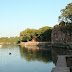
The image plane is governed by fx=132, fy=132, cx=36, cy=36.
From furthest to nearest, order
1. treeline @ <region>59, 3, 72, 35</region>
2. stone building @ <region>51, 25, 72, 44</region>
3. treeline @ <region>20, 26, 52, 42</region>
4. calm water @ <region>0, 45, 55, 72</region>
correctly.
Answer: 1. treeline @ <region>20, 26, 52, 42</region>
2. stone building @ <region>51, 25, 72, 44</region>
3. treeline @ <region>59, 3, 72, 35</region>
4. calm water @ <region>0, 45, 55, 72</region>

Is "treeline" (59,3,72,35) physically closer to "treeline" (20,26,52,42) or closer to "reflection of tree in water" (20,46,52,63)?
"reflection of tree in water" (20,46,52,63)

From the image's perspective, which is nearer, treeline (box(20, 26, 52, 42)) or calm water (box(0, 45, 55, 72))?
calm water (box(0, 45, 55, 72))

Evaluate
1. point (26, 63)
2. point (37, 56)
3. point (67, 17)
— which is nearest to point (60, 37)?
point (67, 17)

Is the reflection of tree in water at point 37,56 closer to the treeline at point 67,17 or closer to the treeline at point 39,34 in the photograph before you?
the treeline at point 67,17

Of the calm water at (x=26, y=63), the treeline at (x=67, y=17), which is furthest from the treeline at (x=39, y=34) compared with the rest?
the calm water at (x=26, y=63)

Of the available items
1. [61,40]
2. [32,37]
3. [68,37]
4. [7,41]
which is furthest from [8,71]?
[7,41]

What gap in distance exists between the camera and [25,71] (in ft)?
56.2

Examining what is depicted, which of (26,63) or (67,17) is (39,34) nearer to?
(67,17)

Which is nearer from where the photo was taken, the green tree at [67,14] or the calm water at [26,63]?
the calm water at [26,63]

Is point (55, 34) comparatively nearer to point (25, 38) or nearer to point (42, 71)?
point (25, 38)

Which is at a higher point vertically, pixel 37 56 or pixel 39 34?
pixel 39 34

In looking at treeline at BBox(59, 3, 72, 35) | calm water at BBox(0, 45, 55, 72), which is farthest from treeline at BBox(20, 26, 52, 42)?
calm water at BBox(0, 45, 55, 72)

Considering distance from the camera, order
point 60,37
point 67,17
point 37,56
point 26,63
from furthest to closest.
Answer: point 60,37, point 67,17, point 37,56, point 26,63

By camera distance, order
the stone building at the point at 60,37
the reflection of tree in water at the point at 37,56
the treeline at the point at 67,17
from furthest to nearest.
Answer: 1. the stone building at the point at 60,37
2. the treeline at the point at 67,17
3. the reflection of tree in water at the point at 37,56
